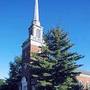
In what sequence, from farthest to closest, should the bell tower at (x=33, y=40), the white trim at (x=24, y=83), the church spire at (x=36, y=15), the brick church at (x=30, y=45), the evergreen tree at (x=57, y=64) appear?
the church spire at (x=36, y=15) < the white trim at (x=24, y=83) < the bell tower at (x=33, y=40) < the brick church at (x=30, y=45) < the evergreen tree at (x=57, y=64)

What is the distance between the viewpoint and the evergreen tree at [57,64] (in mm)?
39938

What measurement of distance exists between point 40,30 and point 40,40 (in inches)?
92.3

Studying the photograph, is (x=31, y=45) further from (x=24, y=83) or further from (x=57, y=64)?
(x=57, y=64)

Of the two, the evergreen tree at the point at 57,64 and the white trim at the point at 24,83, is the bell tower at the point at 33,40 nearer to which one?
the white trim at the point at 24,83

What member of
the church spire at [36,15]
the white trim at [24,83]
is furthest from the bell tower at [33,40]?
the white trim at [24,83]

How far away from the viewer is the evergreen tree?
131 ft

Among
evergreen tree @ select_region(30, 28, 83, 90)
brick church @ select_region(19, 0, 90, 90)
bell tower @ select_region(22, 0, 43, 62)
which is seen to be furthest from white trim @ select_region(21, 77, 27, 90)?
evergreen tree @ select_region(30, 28, 83, 90)


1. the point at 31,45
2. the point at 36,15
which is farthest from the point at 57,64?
the point at 36,15

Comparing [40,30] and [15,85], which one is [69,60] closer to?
[40,30]

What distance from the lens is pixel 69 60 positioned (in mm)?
41031

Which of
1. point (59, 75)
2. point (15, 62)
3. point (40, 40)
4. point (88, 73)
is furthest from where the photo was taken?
point (15, 62)

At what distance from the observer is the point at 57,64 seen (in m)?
40.3

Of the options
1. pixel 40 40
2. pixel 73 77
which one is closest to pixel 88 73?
pixel 40 40

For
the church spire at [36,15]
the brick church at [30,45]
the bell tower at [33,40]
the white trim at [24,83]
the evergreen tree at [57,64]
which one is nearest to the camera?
the evergreen tree at [57,64]
